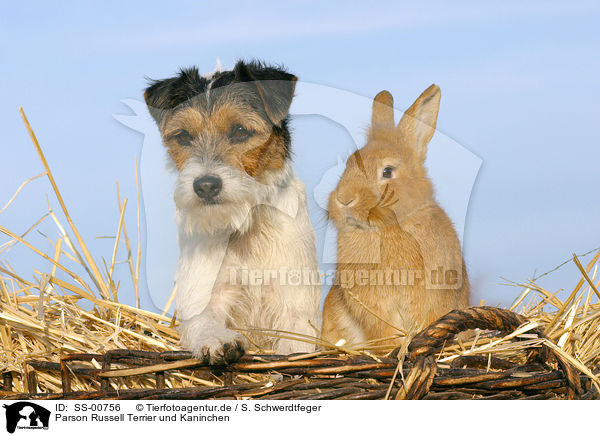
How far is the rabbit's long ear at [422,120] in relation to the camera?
10.2 feet

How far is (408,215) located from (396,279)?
1.21 feet

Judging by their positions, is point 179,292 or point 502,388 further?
point 179,292

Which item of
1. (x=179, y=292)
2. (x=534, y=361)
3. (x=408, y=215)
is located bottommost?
(x=534, y=361)

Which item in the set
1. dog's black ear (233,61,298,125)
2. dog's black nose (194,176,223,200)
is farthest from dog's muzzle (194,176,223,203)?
dog's black ear (233,61,298,125)

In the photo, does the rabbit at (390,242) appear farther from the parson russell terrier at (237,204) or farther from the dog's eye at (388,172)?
the parson russell terrier at (237,204)

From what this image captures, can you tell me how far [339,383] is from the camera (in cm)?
256

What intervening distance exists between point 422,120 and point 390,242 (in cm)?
69

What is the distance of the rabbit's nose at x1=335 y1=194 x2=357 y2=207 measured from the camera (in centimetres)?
326

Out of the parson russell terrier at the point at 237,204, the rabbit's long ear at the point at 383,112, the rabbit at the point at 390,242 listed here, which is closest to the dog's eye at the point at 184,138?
the parson russell terrier at the point at 237,204
